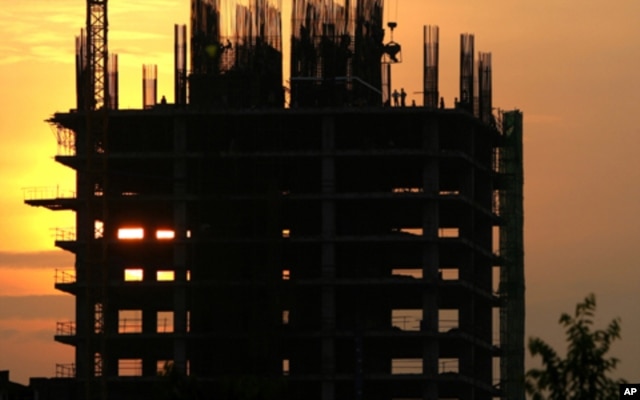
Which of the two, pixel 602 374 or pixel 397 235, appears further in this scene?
pixel 397 235

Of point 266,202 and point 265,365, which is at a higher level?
point 266,202

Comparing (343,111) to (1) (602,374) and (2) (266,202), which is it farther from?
(1) (602,374)

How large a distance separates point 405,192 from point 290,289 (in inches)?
535

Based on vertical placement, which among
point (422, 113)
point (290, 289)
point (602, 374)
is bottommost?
point (602, 374)

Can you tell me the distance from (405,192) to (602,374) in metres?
138

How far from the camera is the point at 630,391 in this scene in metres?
68.1

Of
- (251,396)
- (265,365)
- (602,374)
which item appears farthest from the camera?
(265,365)

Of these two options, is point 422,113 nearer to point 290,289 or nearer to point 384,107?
point 384,107

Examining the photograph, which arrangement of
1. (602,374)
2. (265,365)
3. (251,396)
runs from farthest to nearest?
1. (265,365)
2. (251,396)
3. (602,374)

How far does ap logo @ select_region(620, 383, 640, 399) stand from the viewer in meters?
65.3

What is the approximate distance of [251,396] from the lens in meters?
92.5

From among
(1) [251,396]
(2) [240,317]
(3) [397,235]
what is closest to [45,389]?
(2) [240,317]

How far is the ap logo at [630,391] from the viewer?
65.3 m

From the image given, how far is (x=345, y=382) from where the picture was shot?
651 feet
